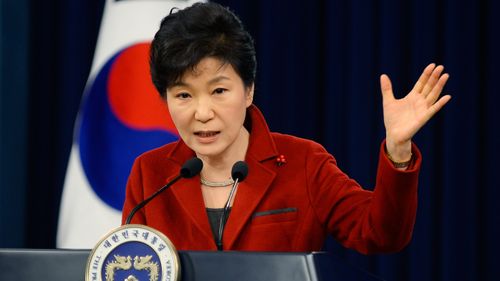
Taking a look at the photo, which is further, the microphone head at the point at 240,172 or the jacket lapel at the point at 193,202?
the jacket lapel at the point at 193,202

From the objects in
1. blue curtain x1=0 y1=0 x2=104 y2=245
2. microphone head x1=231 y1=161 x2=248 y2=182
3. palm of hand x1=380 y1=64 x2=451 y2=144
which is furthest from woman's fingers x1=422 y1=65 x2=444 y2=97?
blue curtain x1=0 y1=0 x2=104 y2=245

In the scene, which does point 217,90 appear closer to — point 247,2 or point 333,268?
point 333,268

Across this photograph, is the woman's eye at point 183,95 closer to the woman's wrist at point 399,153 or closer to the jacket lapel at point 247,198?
the jacket lapel at point 247,198

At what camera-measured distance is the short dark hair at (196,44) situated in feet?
4.37

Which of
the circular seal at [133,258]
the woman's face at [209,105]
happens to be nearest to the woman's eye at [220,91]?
the woman's face at [209,105]

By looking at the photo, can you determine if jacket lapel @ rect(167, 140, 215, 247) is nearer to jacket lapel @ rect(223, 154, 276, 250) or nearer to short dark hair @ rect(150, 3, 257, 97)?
jacket lapel @ rect(223, 154, 276, 250)

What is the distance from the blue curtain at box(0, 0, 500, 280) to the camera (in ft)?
8.25

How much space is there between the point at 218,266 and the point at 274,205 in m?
0.51

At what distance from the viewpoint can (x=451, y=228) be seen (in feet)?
8.27

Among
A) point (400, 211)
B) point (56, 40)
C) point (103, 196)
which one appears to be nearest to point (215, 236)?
point (400, 211)

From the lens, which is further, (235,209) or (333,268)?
(235,209)

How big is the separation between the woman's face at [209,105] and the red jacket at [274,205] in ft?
0.35

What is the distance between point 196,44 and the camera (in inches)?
52.7

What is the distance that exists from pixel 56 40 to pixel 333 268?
2.27m
